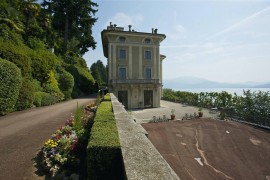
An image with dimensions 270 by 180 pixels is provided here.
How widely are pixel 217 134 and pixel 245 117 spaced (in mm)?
7797

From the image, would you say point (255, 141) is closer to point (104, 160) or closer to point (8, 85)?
point (104, 160)

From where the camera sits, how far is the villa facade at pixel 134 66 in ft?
115

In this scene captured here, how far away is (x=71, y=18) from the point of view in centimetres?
4338

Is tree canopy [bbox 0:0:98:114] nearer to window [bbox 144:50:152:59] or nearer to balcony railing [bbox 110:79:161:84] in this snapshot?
balcony railing [bbox 110:79:161:84]

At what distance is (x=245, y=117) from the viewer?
21.9 metres

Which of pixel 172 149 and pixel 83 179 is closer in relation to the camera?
pixel 83 179

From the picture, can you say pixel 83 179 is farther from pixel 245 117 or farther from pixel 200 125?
pixel 245 117

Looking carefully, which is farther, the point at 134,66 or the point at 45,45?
the point at 134,66

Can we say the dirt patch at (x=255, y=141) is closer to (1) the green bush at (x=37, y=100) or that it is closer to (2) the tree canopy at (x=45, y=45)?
(2) the tree canopy at (x=45, y=45)

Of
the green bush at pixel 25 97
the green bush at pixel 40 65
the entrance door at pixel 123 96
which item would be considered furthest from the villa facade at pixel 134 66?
the green bush at pixel 25 97

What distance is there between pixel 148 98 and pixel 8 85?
85.3ft

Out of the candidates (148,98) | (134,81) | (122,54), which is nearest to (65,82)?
(122,54)

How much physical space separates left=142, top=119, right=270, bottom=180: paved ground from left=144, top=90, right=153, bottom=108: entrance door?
17798 millimetres

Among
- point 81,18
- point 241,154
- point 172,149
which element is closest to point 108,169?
point 172,149
